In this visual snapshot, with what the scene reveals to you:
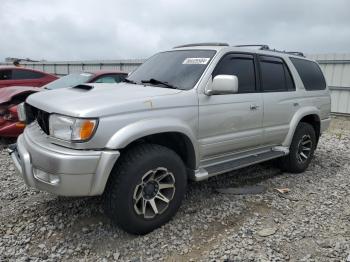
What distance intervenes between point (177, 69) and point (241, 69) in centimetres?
85

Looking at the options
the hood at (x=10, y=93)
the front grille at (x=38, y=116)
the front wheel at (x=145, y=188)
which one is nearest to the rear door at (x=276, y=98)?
the front wheel at (x=145, y=188)

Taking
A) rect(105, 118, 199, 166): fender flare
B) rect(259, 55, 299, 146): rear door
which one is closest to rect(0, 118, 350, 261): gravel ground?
rect(259, 55, 299, 146): rear door

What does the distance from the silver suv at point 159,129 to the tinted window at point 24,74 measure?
587 centimetres

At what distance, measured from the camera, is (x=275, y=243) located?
3201mm

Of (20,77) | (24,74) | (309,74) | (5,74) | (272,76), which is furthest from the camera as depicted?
(24,74)

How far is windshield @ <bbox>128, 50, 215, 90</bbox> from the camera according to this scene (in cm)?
374

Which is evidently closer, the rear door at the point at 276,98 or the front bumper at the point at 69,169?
the front bumper at the point at 69,169

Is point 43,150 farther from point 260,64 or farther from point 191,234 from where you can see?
point 260,64

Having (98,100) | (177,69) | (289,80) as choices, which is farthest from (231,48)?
(98,100)

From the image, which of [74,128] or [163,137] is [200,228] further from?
[74,128]

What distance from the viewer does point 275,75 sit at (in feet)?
15.5

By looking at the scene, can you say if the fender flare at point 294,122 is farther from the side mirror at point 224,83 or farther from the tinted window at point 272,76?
the side mirror at point 224,83

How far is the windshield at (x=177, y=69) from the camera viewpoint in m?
3.74

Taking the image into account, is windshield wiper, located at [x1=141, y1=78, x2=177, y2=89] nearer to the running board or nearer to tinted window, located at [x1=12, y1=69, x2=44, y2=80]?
the running board
